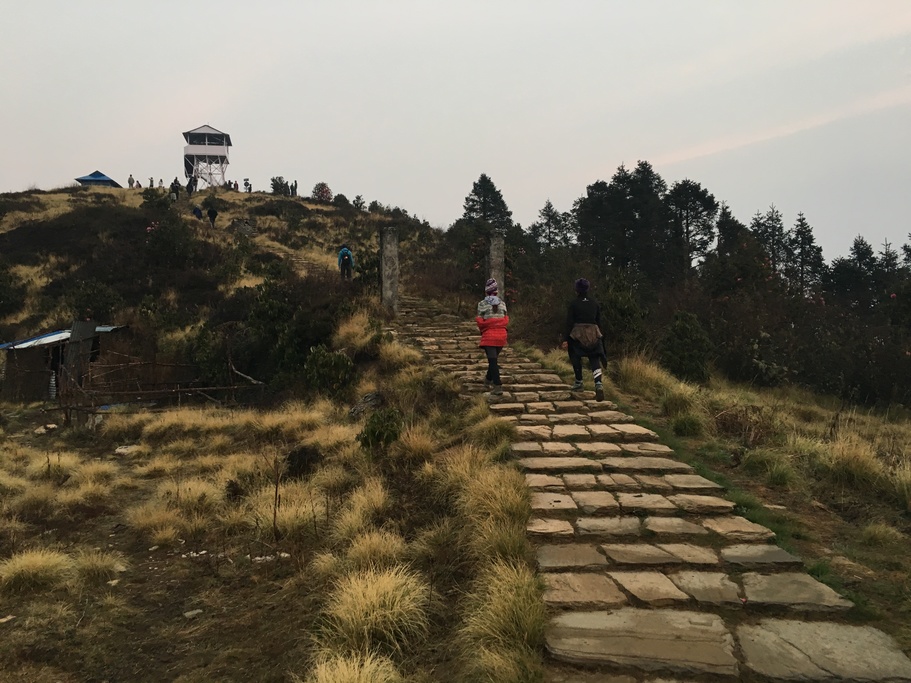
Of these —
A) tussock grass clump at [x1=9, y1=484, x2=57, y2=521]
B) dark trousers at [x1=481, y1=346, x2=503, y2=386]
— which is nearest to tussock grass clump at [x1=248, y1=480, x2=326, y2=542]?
tussock grass clump at [x1=9, y1=484, x2=57, y2=521]

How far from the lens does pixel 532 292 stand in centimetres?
1563

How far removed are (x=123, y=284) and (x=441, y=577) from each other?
70.3ft

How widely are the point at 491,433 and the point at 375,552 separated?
247 cm

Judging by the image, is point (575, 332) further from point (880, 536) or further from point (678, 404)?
point (880, 536)

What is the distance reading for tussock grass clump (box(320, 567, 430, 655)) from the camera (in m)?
2.91

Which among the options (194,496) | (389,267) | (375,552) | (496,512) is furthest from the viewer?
(389,267)

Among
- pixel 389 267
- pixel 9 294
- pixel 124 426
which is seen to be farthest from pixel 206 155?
pixel 124 426

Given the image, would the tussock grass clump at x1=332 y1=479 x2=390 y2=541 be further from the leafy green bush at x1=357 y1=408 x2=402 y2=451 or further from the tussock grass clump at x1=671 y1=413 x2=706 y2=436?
the tussock grass clump at x1=671 y1=413 x2=706 y2=436

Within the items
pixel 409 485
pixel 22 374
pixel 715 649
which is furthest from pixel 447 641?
pixel 22 374

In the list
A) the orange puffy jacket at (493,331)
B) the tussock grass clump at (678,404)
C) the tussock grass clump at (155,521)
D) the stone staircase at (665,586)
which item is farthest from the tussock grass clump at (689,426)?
the tussock grass clump at (155,521)

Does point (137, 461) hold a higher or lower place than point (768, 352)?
lower

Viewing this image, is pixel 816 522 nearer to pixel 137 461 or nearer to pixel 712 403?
pixel 712 403

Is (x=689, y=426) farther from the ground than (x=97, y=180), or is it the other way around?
(x=97, y=180)

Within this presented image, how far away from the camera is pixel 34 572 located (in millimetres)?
4145
